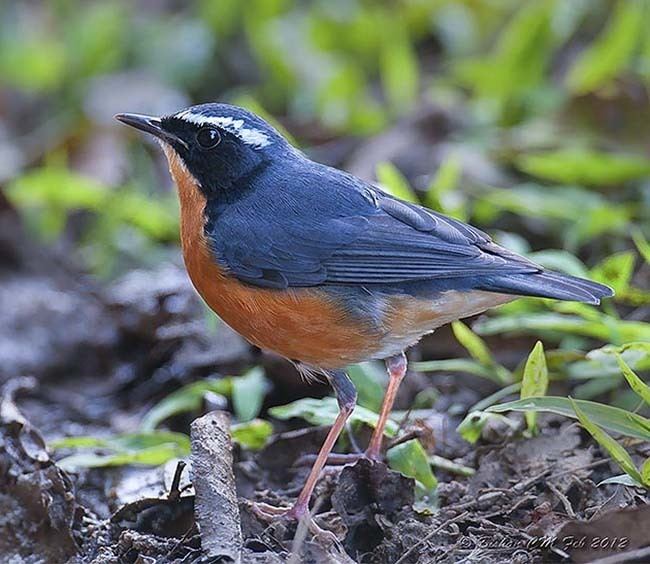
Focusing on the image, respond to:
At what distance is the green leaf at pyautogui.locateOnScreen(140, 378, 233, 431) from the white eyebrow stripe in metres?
1.18

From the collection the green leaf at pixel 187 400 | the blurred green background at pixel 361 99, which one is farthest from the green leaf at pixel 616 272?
the green leaf at pixel 187 400

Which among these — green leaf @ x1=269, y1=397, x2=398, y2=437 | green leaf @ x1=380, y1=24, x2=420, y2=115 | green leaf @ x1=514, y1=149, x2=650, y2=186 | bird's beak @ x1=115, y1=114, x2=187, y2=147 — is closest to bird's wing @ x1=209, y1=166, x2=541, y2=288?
bird's beak @ x1=115, y1=114, x2=187, y2=147

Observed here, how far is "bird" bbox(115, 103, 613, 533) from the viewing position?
14.6 feet

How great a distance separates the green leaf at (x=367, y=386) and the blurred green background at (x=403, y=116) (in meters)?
0.03

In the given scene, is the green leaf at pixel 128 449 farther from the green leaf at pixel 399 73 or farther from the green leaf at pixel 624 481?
the green leaf at pixel 399 73

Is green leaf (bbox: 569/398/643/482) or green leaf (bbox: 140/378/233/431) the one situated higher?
green leaf (bbox: 569/398/643/482)

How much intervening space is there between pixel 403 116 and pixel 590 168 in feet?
5.84

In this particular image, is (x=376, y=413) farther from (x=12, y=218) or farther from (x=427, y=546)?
(x=12, y=218)

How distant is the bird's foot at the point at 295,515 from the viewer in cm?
389

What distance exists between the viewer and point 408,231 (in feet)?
15.1

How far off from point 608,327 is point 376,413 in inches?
42.6

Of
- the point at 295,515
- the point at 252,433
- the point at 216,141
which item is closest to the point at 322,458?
the point at 295,515

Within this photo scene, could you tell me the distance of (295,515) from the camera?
4.05 metres

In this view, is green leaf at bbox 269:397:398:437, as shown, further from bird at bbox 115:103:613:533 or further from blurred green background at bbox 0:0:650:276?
blurred green background at bbox 0:0:650:276
